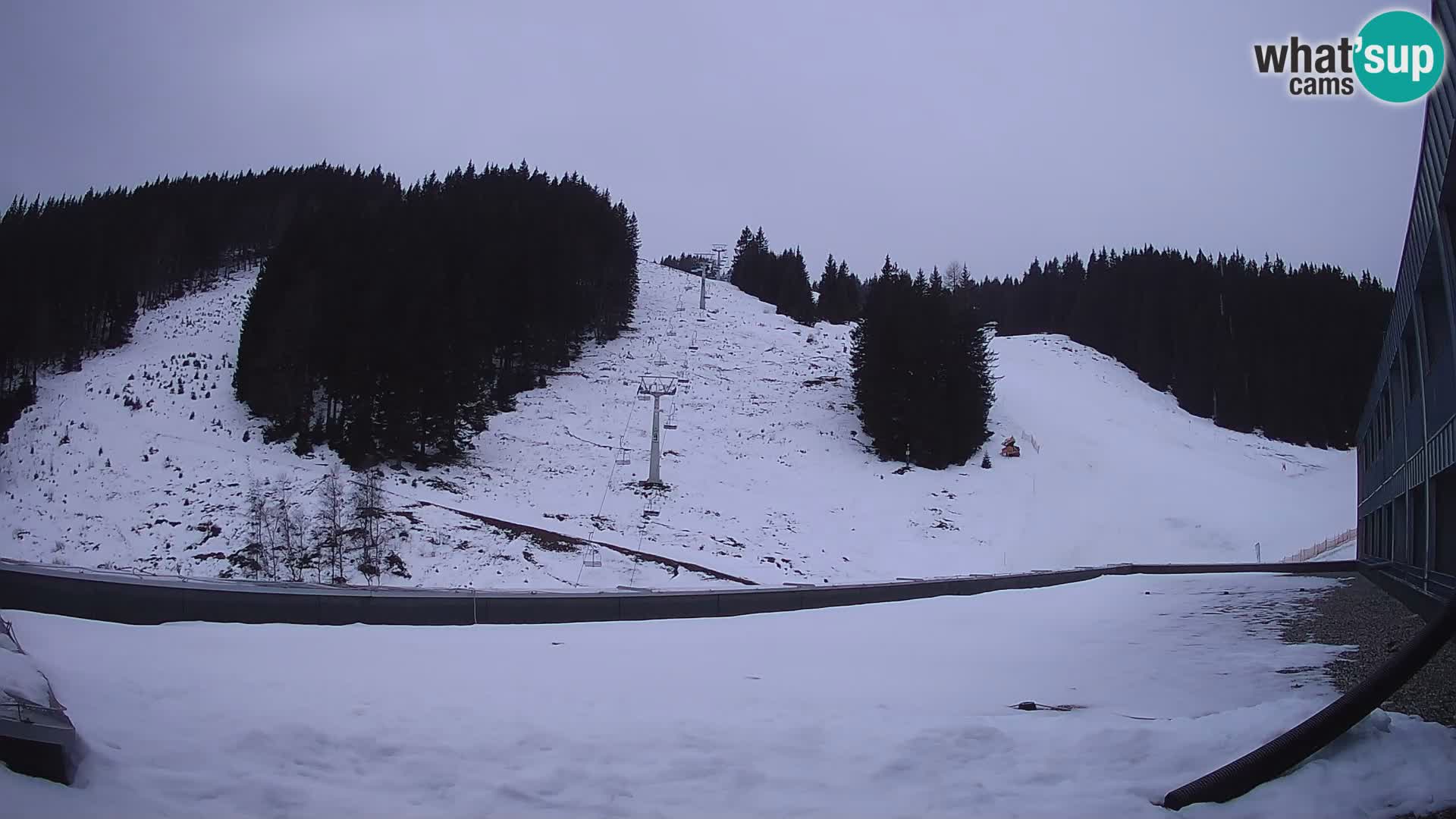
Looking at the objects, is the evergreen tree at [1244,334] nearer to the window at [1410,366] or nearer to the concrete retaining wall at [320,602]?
the window at [1410,366]

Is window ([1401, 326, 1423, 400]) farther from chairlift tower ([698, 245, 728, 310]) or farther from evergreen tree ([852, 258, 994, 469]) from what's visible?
chairlift tower ([698, 245, 728, 310])

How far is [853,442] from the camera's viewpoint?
40.2 m

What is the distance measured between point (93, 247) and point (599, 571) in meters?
37.4

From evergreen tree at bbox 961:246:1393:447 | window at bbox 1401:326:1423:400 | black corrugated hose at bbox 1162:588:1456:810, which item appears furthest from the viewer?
evergreen tree at bbox 961:246:1393:447

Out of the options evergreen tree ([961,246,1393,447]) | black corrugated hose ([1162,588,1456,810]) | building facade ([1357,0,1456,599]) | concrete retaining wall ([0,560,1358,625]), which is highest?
evergreen tree ([961,246,1393,447])

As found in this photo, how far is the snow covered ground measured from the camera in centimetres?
438

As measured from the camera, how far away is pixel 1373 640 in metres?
9.00

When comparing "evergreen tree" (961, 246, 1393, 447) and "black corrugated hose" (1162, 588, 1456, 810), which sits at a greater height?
"evergreen tree" (961, 246, 1393, 447)

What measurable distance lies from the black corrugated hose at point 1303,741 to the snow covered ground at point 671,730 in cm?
9

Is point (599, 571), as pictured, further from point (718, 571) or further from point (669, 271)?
point (669, 271)

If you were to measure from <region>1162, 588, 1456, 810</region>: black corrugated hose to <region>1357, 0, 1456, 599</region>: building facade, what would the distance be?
19.2ft

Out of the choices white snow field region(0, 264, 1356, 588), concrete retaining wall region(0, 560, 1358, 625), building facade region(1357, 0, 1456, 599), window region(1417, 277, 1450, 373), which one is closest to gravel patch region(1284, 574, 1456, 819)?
building facade region(1357, 0, 1456, 599)

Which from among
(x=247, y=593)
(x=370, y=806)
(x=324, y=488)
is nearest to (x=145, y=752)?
(x=370, y=806)

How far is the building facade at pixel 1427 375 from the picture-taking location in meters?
8.51
